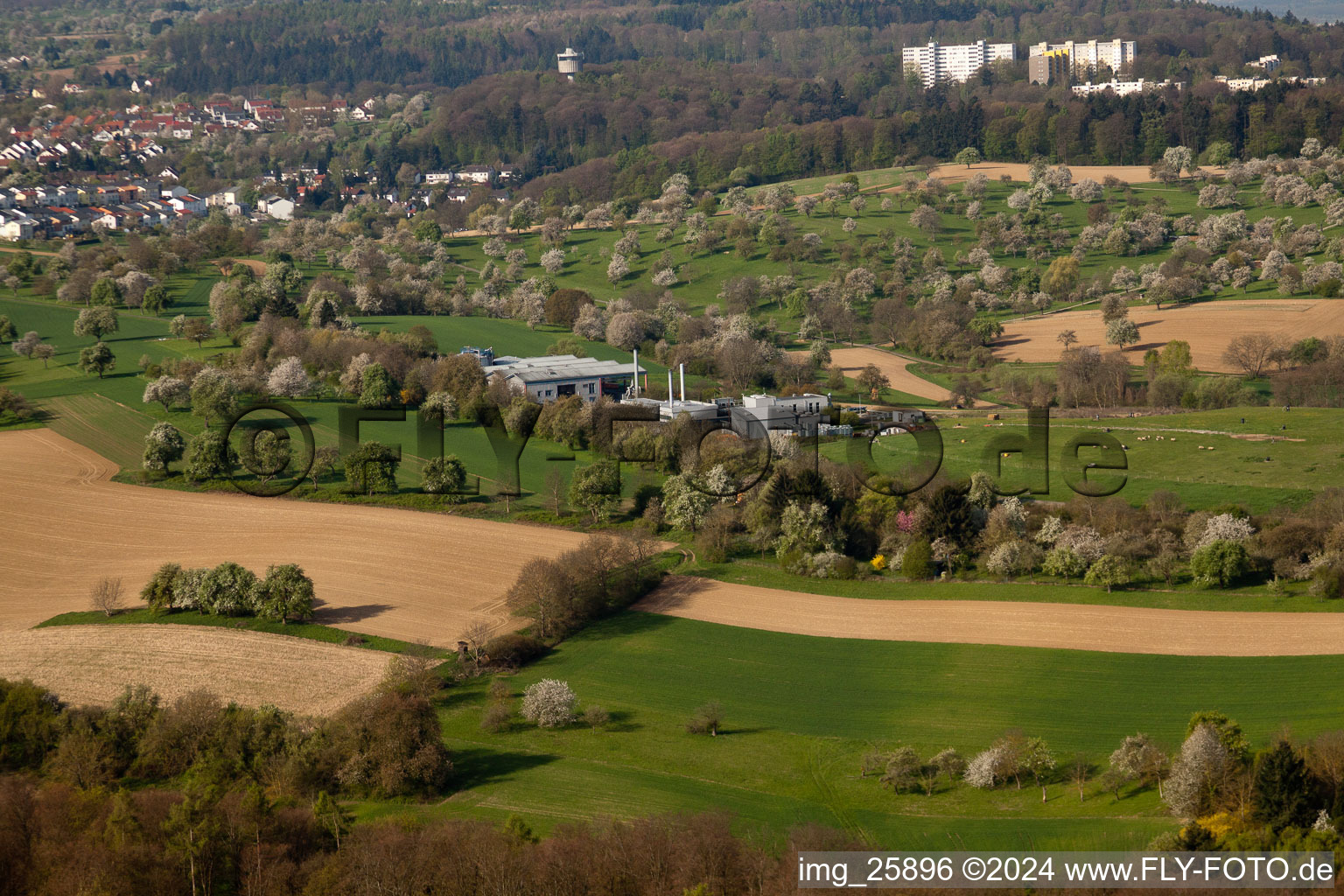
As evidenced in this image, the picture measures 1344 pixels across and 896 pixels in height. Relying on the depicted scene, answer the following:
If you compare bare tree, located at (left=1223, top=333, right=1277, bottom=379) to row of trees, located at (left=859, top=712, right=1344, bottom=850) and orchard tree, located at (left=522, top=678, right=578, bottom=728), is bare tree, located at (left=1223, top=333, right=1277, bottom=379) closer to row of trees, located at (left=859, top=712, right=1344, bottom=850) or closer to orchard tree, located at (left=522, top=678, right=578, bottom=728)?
row of trees, located at (left=859, top=712, right=1344, bottom=850)

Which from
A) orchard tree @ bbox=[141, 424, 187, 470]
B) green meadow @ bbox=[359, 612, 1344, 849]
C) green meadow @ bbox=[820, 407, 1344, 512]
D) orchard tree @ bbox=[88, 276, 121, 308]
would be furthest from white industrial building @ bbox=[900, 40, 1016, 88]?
green meadow @ bbox=[359, 612, 1344, 849]

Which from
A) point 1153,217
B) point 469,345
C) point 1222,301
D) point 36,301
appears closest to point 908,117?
point 1153,217

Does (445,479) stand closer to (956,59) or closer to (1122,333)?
(1122,333)

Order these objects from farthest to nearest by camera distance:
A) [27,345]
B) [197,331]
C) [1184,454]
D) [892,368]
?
1. [197,331]
2. [892,368]
3. [27,345]
4. [1184,454]

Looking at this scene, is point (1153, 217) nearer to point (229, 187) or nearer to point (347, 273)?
point (347, 273)

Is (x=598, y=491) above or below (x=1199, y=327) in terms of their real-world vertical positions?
below

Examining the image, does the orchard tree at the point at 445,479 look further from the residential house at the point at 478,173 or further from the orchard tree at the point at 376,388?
the residential house at the point at 478,173

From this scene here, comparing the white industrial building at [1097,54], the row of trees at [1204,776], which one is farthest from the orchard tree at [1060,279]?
the white industrial building at [1097,54]

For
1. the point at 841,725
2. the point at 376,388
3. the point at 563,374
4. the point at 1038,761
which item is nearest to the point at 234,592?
the point at 841,725
